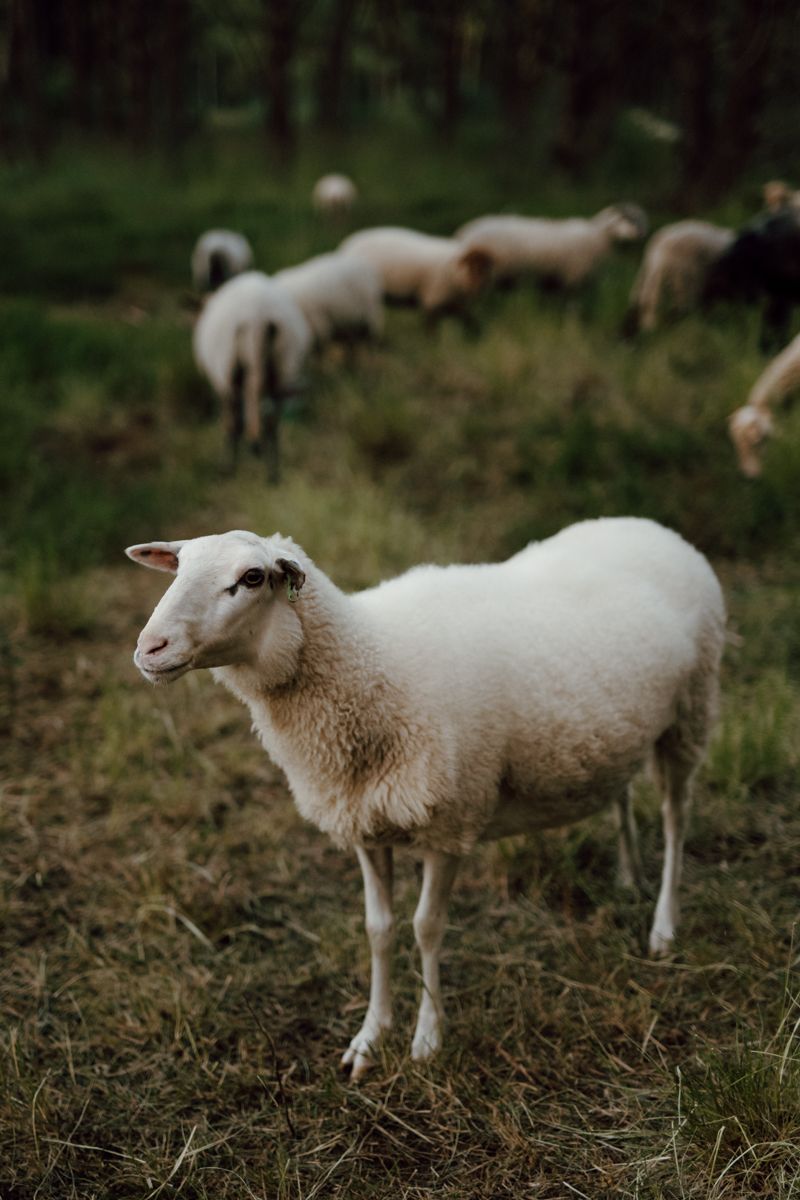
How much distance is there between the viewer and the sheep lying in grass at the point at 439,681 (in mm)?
2172

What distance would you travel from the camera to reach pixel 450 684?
2.40m

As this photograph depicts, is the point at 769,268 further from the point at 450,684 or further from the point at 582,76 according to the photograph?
the point at 582,76

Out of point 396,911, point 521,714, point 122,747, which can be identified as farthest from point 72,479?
point 521,714

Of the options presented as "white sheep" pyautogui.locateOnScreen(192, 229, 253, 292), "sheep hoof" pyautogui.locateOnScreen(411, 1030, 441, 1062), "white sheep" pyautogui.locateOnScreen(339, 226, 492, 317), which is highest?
"sheep hoof" pyautogui.locateOnScreen(411, 1030, 441, 1062)

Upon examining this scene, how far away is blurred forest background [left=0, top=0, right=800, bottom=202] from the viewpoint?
37.3ft

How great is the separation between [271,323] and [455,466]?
4.72 feet

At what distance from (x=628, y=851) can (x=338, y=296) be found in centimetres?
551

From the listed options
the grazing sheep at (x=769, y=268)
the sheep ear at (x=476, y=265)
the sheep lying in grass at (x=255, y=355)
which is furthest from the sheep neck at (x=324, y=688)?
the sheep ear at (x=476, y=265)

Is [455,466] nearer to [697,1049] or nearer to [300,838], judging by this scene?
[300,838]

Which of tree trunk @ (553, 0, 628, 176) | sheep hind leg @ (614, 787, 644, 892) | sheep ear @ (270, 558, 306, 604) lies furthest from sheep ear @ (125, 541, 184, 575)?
tree trunk @ (553, 0, 628, 176)

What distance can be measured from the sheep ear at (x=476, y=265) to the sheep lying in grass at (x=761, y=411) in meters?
3.85

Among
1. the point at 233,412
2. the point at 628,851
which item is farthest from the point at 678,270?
the point at 628,851

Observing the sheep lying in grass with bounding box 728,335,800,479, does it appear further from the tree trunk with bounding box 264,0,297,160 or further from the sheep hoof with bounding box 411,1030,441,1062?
the tree trunk with bounding box 264,0,297,160

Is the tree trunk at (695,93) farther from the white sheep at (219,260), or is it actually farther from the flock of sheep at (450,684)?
the flock of sheep at (450,684)
